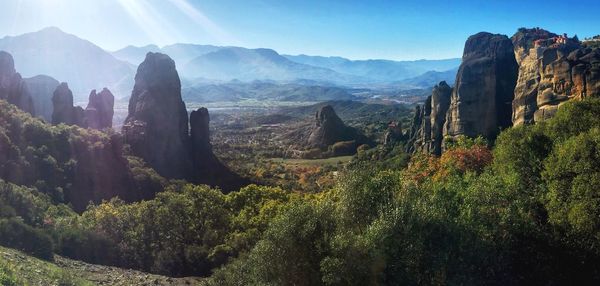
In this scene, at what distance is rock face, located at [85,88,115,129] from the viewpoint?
95.7m

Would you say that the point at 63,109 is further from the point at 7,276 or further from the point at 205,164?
the point at 7,276

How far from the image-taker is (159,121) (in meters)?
85.0

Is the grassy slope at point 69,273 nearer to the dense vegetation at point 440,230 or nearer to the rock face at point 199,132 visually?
the dense vegetation at point 440,230

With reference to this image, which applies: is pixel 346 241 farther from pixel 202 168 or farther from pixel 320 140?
pixel 320 140

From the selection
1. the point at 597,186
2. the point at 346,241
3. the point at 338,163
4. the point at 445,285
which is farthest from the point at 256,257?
the point at 338,163

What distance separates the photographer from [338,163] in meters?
125

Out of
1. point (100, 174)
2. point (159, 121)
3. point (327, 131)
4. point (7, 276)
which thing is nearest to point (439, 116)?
point (159, 121)

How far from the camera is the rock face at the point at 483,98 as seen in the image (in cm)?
7669

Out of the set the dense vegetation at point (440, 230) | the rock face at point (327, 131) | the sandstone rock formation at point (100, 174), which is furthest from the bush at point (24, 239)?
the rock face at point (327, 131)

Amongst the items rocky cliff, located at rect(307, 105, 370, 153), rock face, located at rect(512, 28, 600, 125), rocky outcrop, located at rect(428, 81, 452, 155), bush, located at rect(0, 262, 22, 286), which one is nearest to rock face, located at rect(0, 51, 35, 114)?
bush, located at rect(0, 262, 22, 286)

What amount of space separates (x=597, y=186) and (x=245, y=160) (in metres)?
108

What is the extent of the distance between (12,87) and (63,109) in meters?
9.61

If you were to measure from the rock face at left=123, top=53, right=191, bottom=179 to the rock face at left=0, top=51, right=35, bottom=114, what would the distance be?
64.0 feet

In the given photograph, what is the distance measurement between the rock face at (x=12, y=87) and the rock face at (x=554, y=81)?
83.1 m
